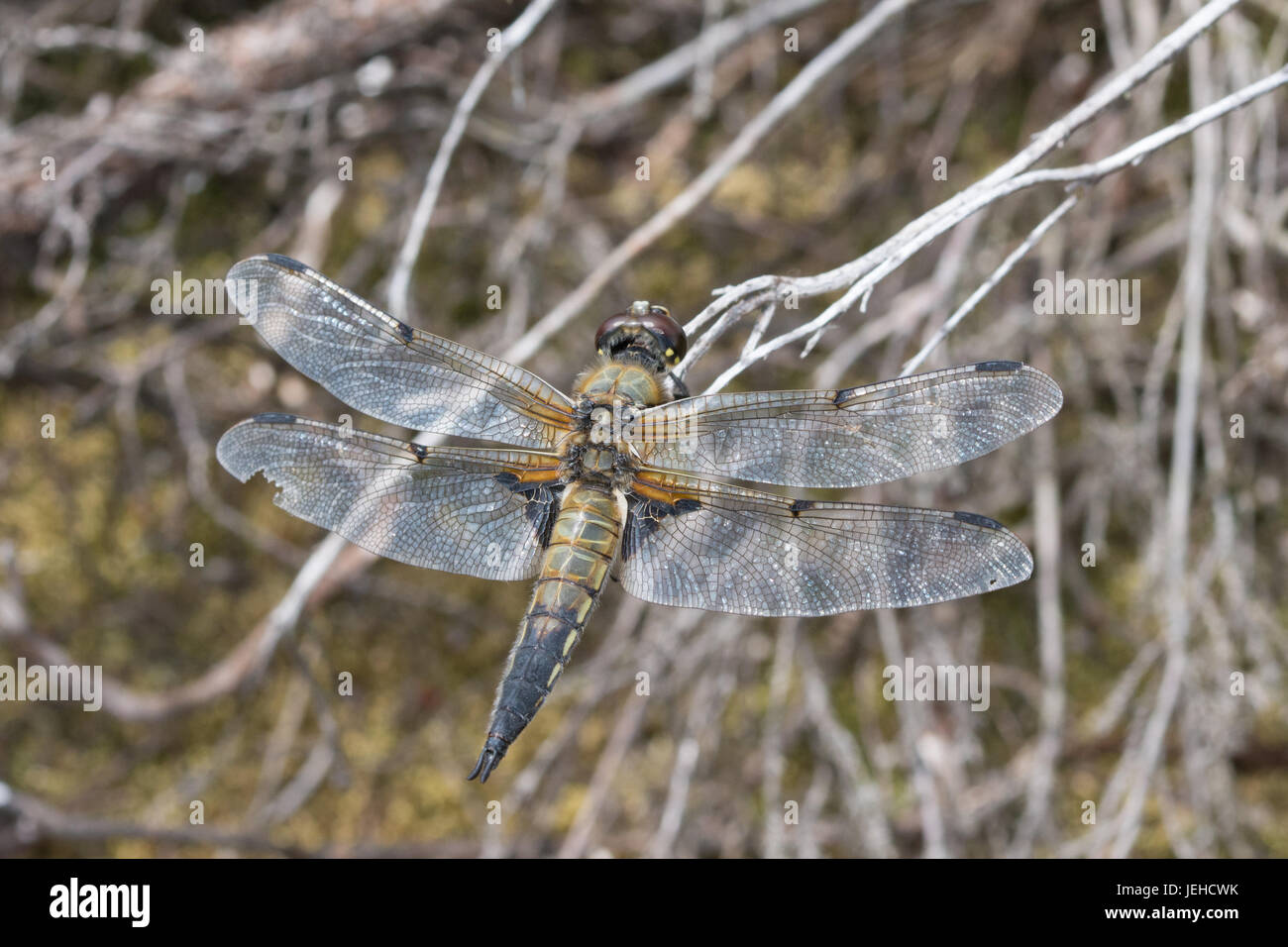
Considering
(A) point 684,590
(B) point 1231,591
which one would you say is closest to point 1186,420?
(B) point 1231,591

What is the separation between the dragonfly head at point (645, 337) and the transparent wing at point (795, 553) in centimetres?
16

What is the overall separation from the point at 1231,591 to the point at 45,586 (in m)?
2.65

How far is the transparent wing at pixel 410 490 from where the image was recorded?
1379mm

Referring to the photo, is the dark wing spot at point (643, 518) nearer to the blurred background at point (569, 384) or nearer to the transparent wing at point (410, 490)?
the transparent wing at point (410, 490)

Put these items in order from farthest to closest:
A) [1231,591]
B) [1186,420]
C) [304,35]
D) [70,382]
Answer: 1. [70,382]
2. [304,35]
3. [1231,591]
4. [1186,420]

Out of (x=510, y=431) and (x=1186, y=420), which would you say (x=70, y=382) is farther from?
(x=1186, y=420)

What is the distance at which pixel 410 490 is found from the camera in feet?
4.57

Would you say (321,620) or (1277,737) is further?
(321,620)

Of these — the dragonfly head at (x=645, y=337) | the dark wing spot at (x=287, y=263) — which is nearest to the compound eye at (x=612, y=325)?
the dragonfly head at (x=645, y=337)

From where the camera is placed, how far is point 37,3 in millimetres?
2713

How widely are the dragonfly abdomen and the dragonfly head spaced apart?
0.61 ft

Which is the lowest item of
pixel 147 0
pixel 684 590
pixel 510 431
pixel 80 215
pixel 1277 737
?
pixel 1277 737

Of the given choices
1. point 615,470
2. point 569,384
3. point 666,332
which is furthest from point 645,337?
point 569,384

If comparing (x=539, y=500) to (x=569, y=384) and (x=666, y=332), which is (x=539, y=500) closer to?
(x=666, y=332)
